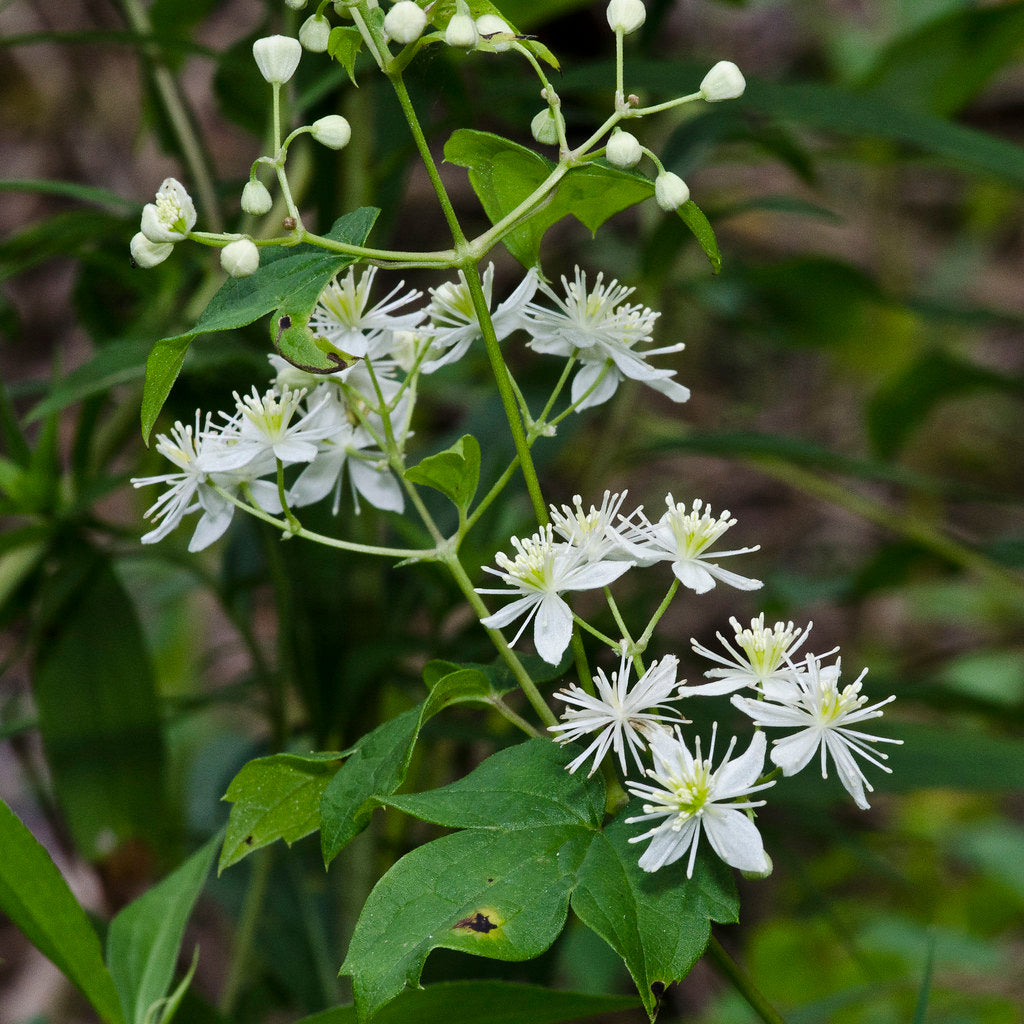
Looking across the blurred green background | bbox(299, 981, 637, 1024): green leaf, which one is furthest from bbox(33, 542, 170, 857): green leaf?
bbox(299, 981, 637, 1024): green leaf

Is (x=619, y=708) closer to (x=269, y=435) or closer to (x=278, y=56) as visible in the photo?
(x=269, y=435)

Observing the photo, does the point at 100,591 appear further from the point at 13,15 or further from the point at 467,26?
the point at 13,15

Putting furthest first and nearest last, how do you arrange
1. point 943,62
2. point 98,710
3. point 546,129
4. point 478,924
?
1. point 943,62
2. point 98,710
3. point 546,129
4. point 478,924

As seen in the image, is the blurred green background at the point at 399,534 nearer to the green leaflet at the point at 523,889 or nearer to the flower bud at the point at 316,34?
the flower bud at the point at 316,34

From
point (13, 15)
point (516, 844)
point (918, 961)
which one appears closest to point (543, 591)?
point (516, 844)

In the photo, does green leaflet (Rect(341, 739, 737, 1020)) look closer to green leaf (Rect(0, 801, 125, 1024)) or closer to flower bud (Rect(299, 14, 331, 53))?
green leaf (Rect(0, 801, 125, 1024))

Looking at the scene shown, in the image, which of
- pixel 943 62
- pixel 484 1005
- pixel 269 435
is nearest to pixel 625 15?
pixel 269 435
